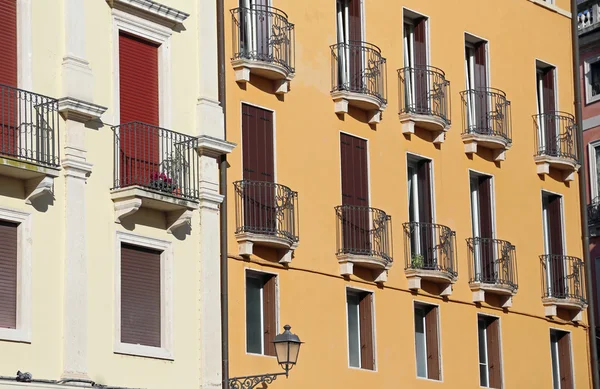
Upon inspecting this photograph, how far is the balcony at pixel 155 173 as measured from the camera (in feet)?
86.0

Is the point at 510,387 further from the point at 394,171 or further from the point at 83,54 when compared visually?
the point at 83,54

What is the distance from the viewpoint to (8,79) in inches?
987

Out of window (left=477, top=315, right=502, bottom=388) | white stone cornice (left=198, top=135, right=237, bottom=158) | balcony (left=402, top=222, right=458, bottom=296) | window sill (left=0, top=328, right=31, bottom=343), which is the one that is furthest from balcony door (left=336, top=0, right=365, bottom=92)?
window sill (left=0, top=328, right=31, bottom=343)

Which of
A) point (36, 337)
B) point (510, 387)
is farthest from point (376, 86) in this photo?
point (36, 337)

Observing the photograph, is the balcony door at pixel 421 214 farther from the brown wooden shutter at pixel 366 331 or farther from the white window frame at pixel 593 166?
the white window frame at pixel 593 166

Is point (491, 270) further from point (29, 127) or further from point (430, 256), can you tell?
point (29, 127)

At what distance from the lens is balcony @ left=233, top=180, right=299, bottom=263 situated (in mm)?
29172

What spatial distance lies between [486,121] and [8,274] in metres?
15.2

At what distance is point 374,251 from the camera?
3197 cm

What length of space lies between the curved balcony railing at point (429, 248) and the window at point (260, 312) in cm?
429

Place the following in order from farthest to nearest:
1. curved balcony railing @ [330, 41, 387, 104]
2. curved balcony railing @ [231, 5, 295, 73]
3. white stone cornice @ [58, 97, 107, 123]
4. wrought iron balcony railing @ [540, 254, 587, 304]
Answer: wrought iron balcony railing @ [540, 254, 587, 304], curved balcony railing @ [330, 41, 387, 104], curved balcony railing @ [231, 5, 295, 73], white stone cornice @ [58, 97, 107, 123]

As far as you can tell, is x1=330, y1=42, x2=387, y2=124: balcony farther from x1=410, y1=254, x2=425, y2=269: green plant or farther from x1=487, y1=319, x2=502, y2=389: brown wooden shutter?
x1=487, y1=319, x2=502, y2=389: brown wooden shutter

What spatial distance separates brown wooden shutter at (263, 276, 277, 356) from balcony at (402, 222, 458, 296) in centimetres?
421

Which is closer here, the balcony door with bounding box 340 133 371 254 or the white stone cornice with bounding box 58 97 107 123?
the white stone cornice with bounding box 58 97 107 123
